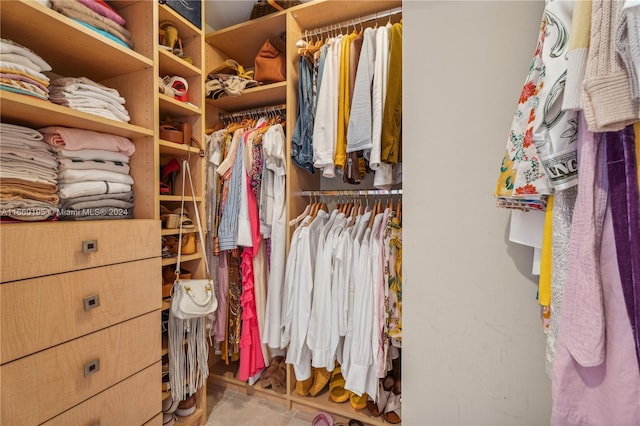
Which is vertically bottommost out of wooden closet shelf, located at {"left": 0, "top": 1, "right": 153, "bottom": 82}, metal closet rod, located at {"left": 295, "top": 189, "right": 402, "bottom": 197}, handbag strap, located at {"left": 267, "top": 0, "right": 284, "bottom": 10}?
metal closet rod, located at {"left": 295, "top": 189, "right": 402, "bottom": 197}

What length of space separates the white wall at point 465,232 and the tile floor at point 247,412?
108 cm

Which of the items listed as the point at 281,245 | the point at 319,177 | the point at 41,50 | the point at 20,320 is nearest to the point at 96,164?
the point at 41,50

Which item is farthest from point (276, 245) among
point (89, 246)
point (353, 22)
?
point (353, 22)

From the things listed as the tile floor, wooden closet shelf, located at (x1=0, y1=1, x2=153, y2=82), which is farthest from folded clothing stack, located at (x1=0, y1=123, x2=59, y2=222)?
the tile floor

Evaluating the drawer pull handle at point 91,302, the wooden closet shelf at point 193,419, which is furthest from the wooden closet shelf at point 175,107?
the wooden closet shelf at point 193,419

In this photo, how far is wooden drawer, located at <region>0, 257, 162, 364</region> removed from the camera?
0.75m

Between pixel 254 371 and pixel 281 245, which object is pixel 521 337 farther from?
pixel 254 371

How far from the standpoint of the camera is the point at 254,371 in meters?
1.61

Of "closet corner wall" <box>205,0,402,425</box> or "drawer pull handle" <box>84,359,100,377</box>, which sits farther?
"closet corner wall" <box>205,0,402,425</box>

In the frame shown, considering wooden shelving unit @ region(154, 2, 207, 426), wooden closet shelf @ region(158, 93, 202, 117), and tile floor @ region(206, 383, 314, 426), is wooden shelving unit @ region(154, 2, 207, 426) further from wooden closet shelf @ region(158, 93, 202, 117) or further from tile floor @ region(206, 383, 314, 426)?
tile floor @ region(206, 383, 314, 426)

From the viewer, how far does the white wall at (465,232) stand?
0.58m

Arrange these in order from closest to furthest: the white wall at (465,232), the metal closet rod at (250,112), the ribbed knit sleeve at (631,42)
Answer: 1. the ribbed knit sleeve at (631,42)
2. the white wall at (465,232)
3. the metal closet rod at (250,112)

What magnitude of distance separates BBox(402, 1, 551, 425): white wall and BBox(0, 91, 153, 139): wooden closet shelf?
104cm

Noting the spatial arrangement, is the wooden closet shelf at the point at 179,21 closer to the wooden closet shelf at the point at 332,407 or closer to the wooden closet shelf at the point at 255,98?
the wooden closet shelf at the point at 255,98
